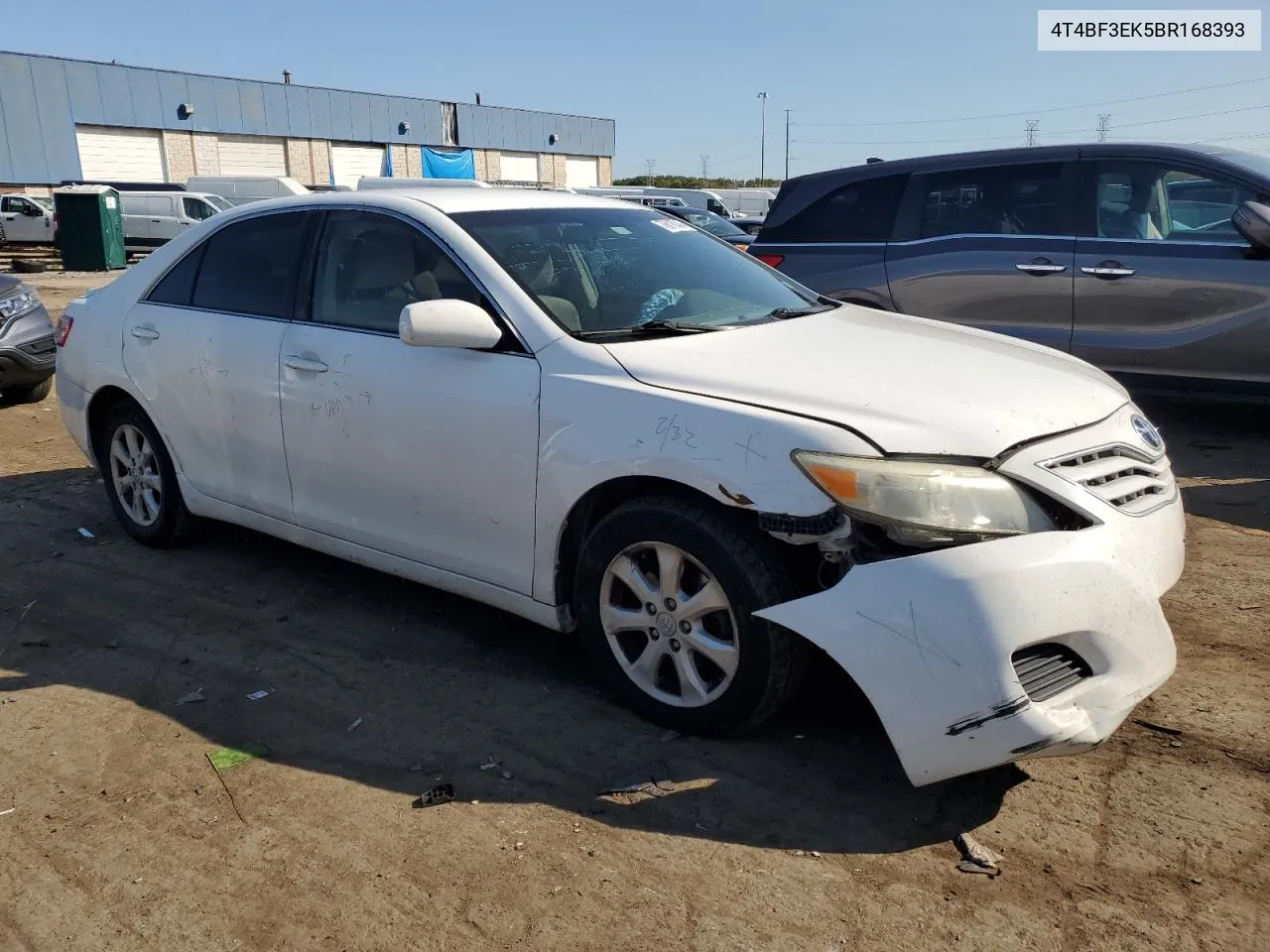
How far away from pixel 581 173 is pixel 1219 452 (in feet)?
190

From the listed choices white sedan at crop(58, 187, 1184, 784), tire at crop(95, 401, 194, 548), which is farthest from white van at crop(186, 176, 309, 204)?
white sedan at crop(58, 187, 1184, 784)

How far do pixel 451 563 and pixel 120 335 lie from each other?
2.43 meters

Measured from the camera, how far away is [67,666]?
4.08 m

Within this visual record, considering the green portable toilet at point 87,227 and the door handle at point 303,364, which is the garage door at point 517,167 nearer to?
the green portable toilet at point 87,227

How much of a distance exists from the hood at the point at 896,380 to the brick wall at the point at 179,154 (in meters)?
43.6

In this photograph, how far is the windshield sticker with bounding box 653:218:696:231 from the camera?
15.1 ft

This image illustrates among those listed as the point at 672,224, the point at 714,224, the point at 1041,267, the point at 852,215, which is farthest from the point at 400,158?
the point at 672,224

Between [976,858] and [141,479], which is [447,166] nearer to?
[141,479]

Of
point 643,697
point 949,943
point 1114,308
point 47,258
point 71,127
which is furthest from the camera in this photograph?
point 71,127

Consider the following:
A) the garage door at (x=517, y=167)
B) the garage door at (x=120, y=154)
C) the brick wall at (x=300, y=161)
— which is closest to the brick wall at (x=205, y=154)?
the garage door at (x=120, y=154)

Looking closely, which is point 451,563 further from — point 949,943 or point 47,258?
point 47,258

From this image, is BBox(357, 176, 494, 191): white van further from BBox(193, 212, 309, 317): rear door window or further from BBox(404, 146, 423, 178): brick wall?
BBox(404, 146, 423, 178): brick wall

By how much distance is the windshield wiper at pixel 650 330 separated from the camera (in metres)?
3.60

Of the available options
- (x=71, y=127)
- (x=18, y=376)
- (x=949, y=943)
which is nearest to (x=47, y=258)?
(x=71, y=127)
